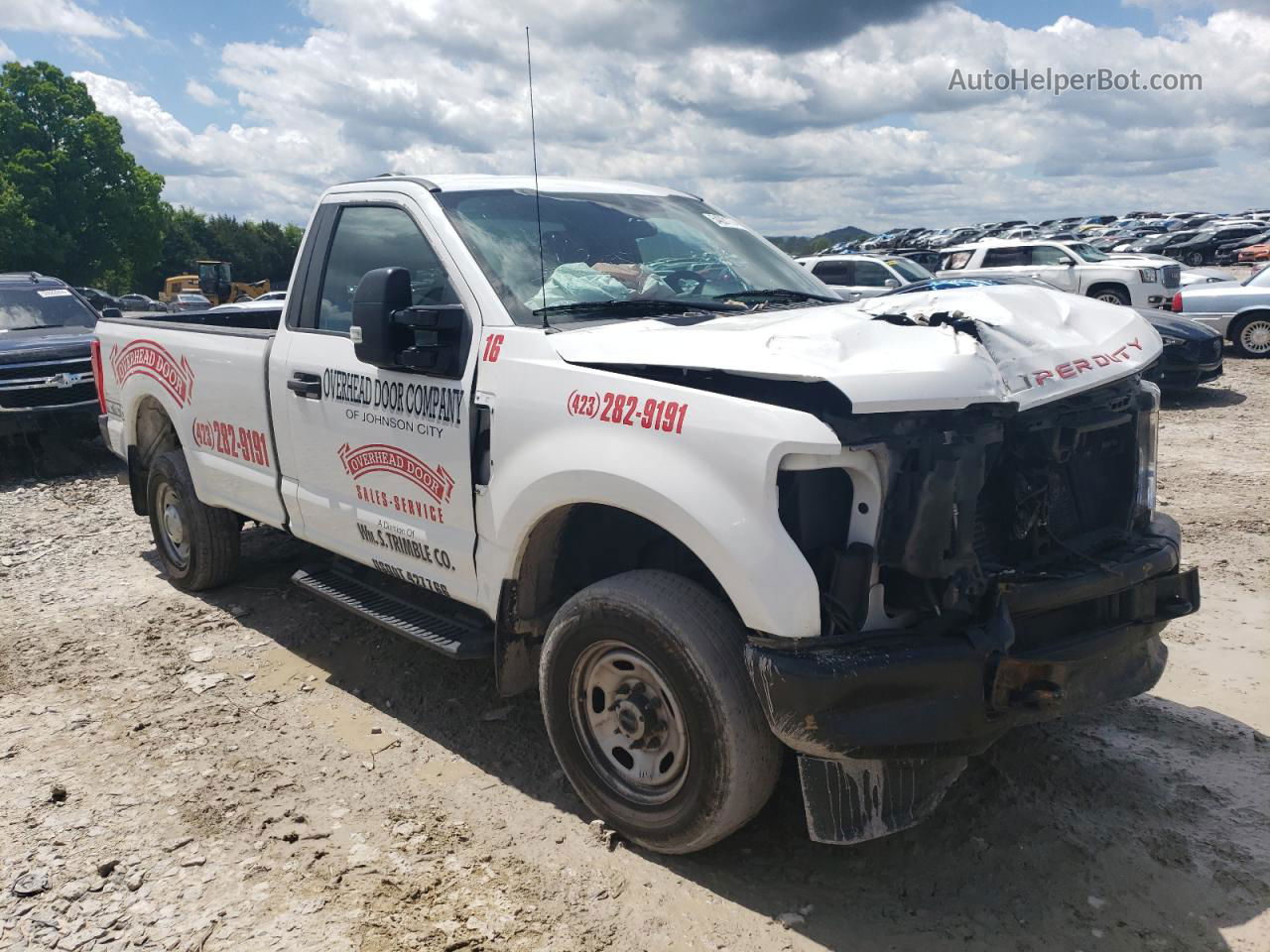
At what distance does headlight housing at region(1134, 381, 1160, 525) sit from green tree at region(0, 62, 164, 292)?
43.7 m

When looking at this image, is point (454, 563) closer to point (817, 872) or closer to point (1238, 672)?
point (817, 872)

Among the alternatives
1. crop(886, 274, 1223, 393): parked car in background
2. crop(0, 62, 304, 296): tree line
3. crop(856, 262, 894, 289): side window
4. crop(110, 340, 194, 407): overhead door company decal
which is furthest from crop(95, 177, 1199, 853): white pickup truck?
crop(0, 62, 304, 296): tree line

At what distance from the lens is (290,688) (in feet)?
15.3

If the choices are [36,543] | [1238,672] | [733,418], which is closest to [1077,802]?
[1238,672]

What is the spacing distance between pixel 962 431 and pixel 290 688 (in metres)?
3.32

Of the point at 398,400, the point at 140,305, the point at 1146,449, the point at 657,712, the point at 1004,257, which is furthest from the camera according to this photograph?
the point at 140,305

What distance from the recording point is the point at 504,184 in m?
4.17

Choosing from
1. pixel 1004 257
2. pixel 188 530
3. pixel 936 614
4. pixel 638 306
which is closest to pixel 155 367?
pixel 188 530

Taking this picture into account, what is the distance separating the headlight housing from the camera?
338 centimetres

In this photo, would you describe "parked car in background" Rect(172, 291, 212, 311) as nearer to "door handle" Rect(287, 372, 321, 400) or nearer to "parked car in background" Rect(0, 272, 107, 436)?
"parked car in background" Rect(0, 272, 107, 436)

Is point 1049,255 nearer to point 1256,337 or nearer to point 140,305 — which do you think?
point 1256,337

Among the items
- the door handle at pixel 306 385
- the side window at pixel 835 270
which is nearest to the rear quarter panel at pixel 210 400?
the door handle at pixel 306 385

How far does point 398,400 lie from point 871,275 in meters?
13.9

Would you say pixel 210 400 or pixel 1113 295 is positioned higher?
pixel 1113 295
